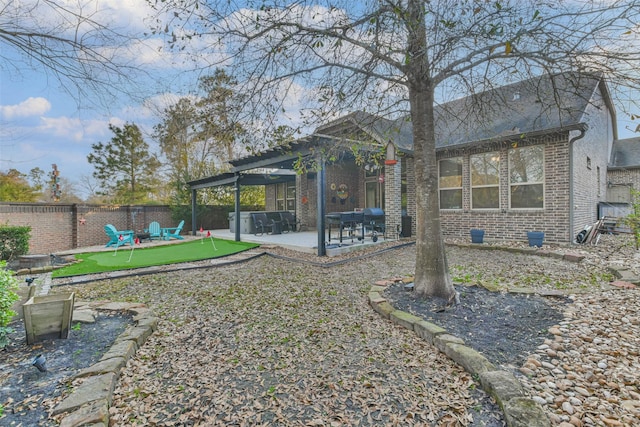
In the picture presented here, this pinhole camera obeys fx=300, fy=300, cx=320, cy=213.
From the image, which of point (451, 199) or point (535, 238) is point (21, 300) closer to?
point (535, 238)

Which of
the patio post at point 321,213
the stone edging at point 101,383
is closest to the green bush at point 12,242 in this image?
the stone edging at point 101,383

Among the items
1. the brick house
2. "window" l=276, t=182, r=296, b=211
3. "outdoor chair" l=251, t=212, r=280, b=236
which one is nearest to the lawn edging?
the brick house

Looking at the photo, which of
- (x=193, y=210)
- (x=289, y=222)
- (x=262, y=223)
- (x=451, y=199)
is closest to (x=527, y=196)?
(x=451, y=199)

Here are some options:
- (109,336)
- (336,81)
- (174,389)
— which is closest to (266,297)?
(109,336)

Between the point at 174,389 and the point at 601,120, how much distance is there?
651 inches

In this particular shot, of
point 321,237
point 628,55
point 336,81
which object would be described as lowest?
point 321,237

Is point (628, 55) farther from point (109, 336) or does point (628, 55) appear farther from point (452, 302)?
point (109, 336)

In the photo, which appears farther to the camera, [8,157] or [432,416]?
[8,157]

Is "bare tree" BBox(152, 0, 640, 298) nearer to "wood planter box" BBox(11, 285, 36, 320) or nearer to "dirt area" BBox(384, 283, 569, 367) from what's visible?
"dirt area" BBox(384, 283, 569, 367)

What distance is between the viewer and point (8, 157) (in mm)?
3350

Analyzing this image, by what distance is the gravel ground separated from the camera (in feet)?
6.67

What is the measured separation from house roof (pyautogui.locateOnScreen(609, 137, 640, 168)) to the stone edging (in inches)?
758

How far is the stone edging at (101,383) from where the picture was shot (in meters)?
1.88

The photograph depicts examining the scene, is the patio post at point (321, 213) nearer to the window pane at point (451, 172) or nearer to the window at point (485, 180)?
the window pane at point (451, 172)
